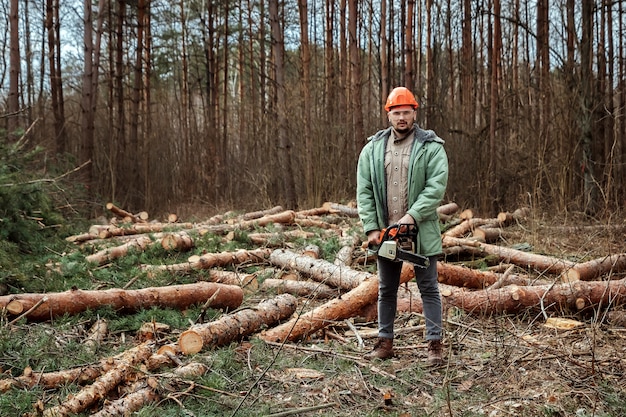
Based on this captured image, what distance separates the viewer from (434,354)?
15.8ft

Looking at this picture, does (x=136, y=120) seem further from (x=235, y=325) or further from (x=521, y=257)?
(x=235, y=325)

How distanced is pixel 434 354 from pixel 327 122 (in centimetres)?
999

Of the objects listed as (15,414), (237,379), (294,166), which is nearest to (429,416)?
(237,379)

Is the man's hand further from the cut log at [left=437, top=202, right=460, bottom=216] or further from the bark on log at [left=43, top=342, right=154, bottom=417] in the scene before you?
the cut log at [left=437, top=202, right=460, bottom=216]

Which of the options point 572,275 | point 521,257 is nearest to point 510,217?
point 521,257

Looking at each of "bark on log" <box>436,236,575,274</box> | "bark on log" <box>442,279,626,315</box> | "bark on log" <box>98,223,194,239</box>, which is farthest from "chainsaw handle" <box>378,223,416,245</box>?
"bark on log" <box>98,223,194,239</box>

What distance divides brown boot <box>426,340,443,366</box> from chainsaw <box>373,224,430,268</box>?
70 cm

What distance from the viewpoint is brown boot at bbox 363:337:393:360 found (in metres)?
4.97

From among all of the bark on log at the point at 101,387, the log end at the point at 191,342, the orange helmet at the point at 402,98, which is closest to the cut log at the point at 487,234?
the orange helmet at the point at 402,98

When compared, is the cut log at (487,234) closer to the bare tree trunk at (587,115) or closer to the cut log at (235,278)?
the bare tree trunk at (587,115)

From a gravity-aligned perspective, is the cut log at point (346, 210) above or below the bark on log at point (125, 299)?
above

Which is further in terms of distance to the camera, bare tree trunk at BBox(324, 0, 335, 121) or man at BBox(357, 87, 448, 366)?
bare tree trunk at BBox(324, 0, 335, 121)

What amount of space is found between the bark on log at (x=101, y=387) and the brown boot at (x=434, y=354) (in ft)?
7.09

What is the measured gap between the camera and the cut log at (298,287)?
270 inches
